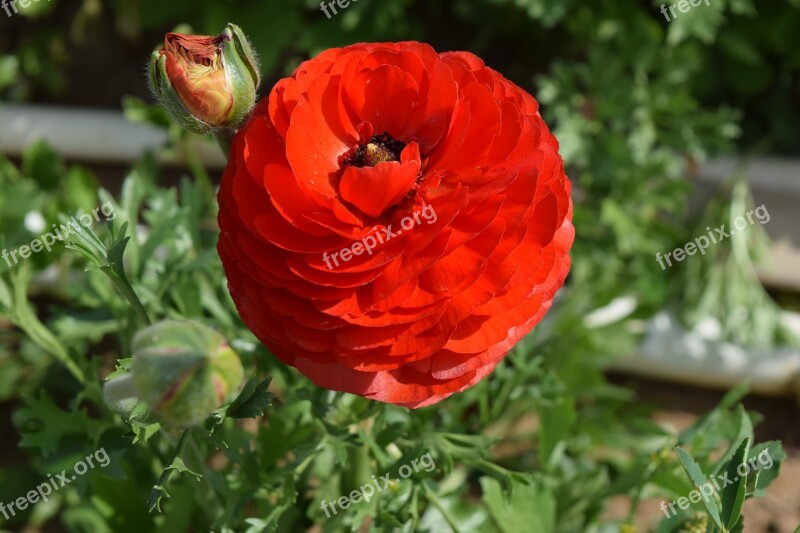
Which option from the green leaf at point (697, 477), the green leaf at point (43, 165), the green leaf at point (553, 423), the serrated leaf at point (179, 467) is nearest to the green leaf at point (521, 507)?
the green leaf at point (553, 423)

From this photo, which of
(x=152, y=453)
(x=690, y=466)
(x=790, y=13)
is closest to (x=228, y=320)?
(x=152, y=453)

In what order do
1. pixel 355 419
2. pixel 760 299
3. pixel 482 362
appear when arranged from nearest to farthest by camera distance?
pixel 482 362
pixel 355 419
pixel 760 299

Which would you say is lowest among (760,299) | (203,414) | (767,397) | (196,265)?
(767,397)

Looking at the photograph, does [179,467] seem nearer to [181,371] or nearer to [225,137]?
[181,371]

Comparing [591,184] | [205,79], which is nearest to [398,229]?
[205,79]

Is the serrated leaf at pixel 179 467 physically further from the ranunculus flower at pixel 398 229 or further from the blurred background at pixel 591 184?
the blurred background at pixel 591 184

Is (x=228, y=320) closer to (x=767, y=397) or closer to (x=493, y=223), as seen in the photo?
(x=493, y=223)
